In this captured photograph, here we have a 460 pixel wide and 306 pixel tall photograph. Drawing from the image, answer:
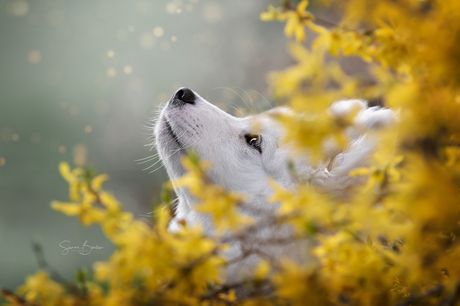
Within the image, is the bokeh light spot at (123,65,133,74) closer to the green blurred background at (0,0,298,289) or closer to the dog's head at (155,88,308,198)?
the green blurred background at (0,0,298,289)

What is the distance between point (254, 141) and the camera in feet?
4.03

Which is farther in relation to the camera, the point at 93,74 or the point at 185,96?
the point at 93,74

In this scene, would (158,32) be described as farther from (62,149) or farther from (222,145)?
(222,145)

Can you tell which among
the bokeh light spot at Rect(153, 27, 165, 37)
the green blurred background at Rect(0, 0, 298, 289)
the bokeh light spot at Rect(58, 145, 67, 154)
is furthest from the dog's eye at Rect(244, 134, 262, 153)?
the bokeh light spot at Rect(58, 145, 67, 154)

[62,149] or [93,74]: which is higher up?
[93,74]

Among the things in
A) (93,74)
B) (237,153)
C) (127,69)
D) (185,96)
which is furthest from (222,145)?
(93,74)

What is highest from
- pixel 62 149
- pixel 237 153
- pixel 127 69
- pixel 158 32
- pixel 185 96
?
pixel 158 32

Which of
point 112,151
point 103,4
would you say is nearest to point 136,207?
point 112,151

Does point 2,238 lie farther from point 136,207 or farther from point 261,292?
point 261,292

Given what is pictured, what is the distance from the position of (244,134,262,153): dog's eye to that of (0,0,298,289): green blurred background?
1805 millimetres

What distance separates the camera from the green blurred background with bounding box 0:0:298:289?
3047mm

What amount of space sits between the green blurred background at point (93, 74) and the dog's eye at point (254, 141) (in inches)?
71.1

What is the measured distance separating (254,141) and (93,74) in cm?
232

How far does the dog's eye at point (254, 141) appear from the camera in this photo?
47.9 inches
